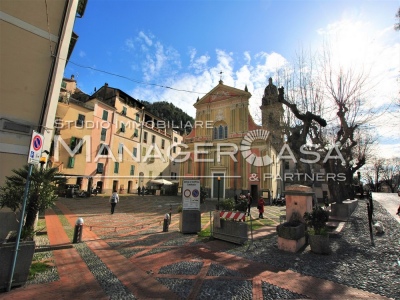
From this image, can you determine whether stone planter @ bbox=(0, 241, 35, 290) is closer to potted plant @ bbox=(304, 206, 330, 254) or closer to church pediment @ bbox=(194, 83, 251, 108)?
potted plant @ bbox=(304, 206, 330, 254)

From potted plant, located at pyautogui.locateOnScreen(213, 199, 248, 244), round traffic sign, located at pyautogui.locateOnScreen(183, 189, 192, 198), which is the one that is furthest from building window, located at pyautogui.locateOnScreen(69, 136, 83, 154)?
potted plant, located at pyautogui.locateOnScreen(213, 199, 248, 244)

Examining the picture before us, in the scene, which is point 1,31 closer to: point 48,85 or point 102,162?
point 48,85

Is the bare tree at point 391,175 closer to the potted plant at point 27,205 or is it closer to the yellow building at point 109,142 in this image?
the yellow building at point 109,142

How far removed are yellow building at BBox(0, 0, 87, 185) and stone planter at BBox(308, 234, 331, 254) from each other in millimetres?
9769

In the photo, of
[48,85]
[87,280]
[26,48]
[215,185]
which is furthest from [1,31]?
[215,185]

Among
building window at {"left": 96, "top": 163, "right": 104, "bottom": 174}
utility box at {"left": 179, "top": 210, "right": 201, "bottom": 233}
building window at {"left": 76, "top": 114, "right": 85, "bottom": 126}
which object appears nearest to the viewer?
utility box at {"left": 179, "top": 210, "right": 201, "bottom": 233}

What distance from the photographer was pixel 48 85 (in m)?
8.30

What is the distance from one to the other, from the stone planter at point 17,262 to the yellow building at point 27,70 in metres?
4.12

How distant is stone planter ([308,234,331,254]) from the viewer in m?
6.48

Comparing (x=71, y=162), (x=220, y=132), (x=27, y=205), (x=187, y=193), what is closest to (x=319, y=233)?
(x=187, y=193)

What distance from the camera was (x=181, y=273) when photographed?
16.4ft

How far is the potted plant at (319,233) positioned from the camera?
650cm

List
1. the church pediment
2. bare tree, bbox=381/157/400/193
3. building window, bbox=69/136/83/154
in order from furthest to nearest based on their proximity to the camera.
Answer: bare tree, bbox=381/157/400/193 < the church pediment < building window, bbox=69/136/83/154

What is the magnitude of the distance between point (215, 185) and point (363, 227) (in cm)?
2004
